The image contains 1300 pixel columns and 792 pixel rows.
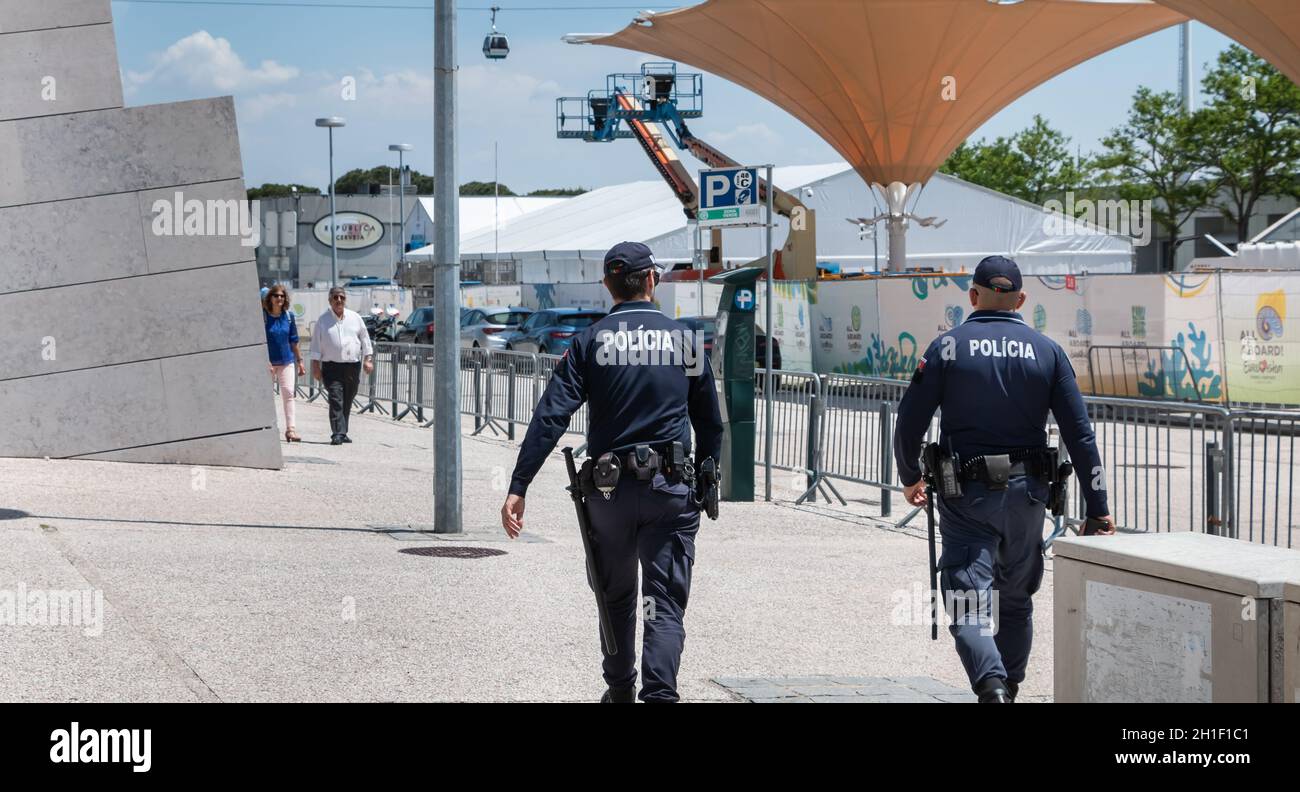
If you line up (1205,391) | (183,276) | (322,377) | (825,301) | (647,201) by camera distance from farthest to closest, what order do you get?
(647,201)
(825,301)
(1205,391)
(322,377)
(183,276)

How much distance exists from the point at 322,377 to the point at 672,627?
1230 centimetres

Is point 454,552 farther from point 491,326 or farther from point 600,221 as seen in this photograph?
point 600,221

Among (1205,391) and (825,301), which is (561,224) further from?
(1205,391)

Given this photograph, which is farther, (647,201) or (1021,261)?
(647,201)

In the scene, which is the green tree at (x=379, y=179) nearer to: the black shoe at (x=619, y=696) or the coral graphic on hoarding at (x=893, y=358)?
the coral graphic on hoarding at (x=893, y=358)

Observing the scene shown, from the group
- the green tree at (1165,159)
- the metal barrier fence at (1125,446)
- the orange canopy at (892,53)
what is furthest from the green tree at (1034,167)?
the metal barrier fence at (1125,446)

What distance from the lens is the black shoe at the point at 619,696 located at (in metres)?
5.95

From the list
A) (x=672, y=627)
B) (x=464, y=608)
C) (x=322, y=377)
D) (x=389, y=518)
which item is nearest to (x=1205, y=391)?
(x=322, y=377)

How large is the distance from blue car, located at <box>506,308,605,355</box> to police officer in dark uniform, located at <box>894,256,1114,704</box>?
104ft

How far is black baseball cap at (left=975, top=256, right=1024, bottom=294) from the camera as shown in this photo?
609cm

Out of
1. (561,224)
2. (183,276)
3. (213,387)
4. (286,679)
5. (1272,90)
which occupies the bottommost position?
(286,679)

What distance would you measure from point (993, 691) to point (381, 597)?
4.00 m

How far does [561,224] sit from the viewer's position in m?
57.7
